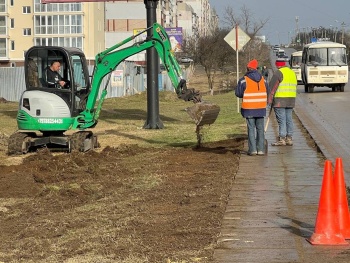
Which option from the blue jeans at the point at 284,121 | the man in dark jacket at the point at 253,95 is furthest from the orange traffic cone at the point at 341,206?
the blue jeans at the point at 284,121

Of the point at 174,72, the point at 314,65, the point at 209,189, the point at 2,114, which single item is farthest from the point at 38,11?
the point at 209,189

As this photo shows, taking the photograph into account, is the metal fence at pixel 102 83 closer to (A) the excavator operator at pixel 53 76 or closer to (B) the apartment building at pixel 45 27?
(A) the excavator operator at pixel 53 76

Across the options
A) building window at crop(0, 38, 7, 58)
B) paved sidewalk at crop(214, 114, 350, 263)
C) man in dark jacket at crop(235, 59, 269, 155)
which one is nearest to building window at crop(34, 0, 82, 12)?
building window at crop(0, 38, 7, 58)

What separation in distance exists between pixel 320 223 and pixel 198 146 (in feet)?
33.0

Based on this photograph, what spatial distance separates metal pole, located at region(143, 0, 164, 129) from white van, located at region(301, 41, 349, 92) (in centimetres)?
2382

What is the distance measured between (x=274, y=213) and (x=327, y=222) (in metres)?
1.78

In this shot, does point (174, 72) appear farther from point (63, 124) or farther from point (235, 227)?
point (235, 227)

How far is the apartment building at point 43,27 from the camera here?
302 feet

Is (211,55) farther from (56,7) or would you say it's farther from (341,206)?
(341,206)

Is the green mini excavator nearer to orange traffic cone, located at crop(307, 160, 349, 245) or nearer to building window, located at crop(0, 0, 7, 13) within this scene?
orange traffic cone, located at crop(307, 160, 349, 245)

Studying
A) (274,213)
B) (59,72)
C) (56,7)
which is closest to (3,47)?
(56,7)

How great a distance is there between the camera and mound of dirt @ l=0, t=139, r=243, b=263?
315 inches

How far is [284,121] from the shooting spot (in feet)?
58.7

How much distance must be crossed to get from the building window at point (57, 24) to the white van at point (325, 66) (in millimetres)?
48123
